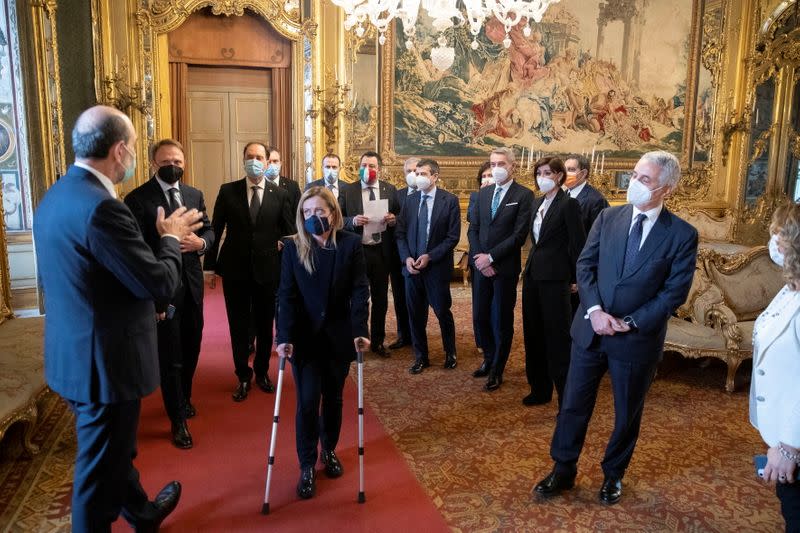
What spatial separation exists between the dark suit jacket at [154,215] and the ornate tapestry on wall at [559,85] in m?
5.59

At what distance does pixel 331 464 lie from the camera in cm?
351

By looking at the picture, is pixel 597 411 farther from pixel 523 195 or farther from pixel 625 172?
pixel 625 172

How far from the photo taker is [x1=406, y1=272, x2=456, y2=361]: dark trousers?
17.5 feet

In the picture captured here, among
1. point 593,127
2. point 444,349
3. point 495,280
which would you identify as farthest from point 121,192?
point 593,127

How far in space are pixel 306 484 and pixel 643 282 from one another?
80.3 inches

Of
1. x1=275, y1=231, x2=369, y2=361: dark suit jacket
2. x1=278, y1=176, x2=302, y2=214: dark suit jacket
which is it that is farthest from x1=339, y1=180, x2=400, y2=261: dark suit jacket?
x1=275, y1=231, x2=369, y2=361: dark suit jacket

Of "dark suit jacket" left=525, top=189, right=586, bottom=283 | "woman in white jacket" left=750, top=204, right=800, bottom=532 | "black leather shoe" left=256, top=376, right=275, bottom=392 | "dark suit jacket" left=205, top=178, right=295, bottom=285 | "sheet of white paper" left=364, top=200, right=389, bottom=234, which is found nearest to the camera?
"woman in white jacket" left=750, top=204, right=800, bottom=532

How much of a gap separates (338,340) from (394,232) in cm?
251

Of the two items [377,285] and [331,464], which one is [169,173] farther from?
[377,285]

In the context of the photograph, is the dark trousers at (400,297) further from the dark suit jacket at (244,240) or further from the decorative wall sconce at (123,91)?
the decorative wall sconce at (123,91)

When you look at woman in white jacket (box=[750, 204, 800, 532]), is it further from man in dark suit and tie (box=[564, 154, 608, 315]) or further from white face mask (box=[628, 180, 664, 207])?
man in dark suit and tie (box=[564, 154, 608, 315])

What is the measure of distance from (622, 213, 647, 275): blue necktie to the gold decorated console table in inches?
101

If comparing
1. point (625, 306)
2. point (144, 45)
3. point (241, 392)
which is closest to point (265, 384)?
point (241, 392)

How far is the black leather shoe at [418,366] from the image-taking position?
210 inches
